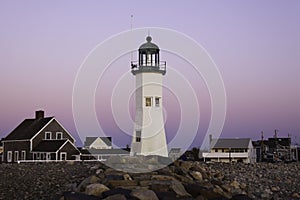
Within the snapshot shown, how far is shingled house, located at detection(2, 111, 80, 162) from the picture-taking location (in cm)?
3775

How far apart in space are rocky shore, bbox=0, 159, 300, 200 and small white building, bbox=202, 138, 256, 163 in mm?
23107

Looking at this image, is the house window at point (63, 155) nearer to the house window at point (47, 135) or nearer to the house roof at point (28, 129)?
the house window at point (47, 135)

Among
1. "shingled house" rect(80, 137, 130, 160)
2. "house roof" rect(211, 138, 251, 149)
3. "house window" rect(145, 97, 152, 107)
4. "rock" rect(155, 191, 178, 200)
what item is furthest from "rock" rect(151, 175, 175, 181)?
"house roof" rect(211, 138, 251, 149)

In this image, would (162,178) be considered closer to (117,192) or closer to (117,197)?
(117,192)

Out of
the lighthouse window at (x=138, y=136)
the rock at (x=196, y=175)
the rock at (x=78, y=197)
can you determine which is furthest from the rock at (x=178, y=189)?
the lighthouse window at (x=138, y=136)

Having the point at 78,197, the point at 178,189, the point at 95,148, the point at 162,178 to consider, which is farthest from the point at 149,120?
the point at 95,148

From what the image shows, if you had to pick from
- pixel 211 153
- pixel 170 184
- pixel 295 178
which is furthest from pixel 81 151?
pixel 170 184

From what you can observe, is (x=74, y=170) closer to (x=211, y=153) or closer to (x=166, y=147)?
(x=166, y=147)

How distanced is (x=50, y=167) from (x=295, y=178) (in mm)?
12135

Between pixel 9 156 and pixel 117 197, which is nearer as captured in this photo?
pixel 117 197

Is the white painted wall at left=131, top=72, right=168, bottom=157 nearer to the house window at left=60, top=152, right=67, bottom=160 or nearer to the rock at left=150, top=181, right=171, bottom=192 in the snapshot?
the house window at left=60, top=152, right=67, bottom=160

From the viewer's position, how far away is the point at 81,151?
133 ft

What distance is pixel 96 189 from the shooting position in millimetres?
13102

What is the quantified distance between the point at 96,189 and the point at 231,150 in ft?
126
